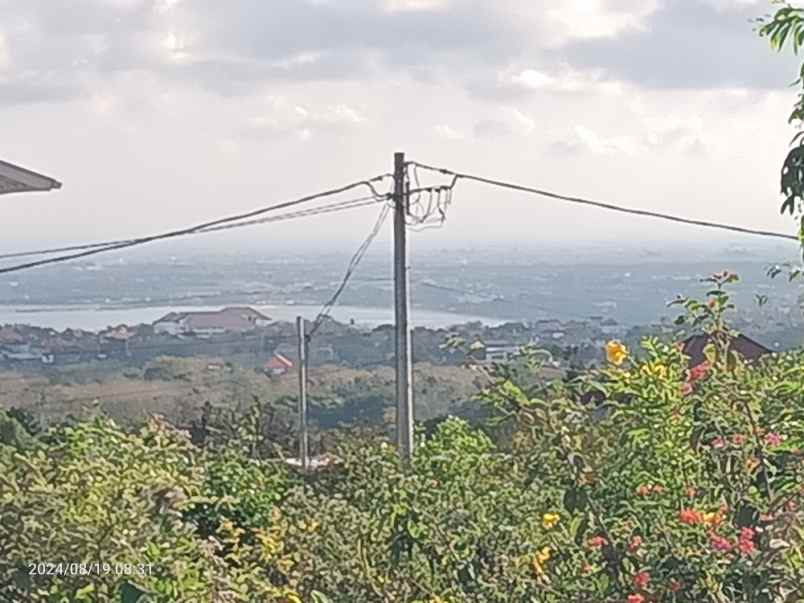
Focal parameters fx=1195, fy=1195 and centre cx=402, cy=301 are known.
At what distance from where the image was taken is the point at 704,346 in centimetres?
321

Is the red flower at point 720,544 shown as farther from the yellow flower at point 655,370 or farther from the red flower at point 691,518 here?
the yellow flower at point 655,370

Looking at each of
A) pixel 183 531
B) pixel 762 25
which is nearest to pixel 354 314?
pixel 183 531

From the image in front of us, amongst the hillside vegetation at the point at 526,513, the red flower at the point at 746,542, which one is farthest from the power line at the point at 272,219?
the red flower at the point at 746,542

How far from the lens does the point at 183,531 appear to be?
3213 mm

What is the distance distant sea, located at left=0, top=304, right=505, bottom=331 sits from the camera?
6750mm

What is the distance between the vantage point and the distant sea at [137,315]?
675 cm

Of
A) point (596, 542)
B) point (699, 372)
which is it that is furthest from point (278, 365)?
point (596, 542)

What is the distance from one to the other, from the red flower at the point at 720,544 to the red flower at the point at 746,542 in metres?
0.03

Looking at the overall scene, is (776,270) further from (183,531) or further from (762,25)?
(183,531)

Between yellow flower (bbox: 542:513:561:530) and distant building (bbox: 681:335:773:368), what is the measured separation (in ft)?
1.83

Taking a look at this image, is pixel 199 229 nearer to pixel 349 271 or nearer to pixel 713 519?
pixel 349 271

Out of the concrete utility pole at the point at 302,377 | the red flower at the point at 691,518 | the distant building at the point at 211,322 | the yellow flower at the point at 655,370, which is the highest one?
the yellow flower at the point at 655,370

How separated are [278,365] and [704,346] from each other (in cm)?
471

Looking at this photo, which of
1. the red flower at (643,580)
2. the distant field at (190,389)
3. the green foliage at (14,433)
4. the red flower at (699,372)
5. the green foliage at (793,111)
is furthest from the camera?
the distant field at (190,389)
